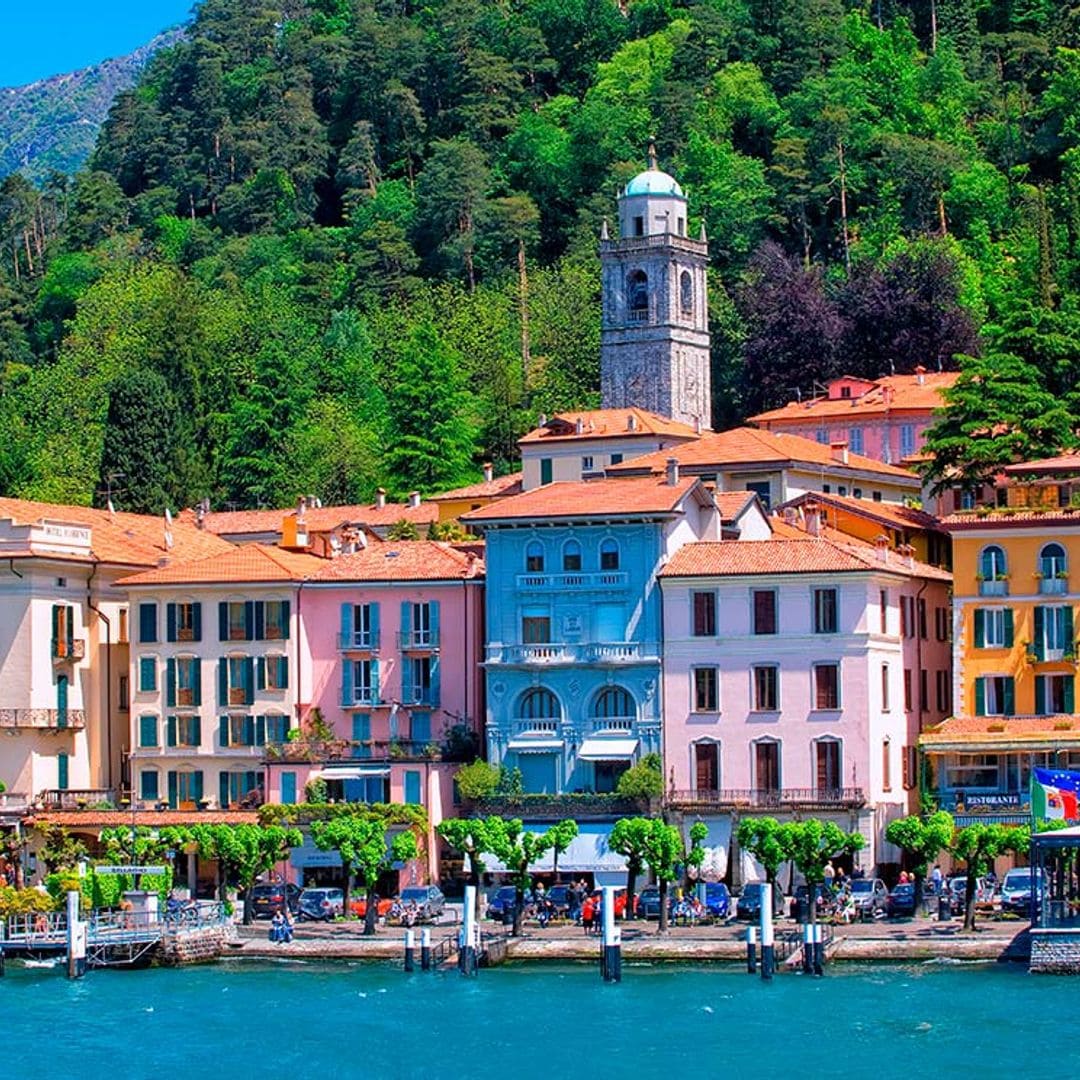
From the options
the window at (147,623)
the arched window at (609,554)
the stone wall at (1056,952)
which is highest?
the arched window at (609,554)

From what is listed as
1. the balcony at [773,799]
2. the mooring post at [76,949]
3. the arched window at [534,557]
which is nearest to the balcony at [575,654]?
the arched window at [534,557]

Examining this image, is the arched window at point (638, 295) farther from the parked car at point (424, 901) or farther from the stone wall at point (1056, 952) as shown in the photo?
the stone wall at point (1056, 952)

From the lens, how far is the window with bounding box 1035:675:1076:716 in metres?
91.7

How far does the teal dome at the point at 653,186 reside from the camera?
430ft

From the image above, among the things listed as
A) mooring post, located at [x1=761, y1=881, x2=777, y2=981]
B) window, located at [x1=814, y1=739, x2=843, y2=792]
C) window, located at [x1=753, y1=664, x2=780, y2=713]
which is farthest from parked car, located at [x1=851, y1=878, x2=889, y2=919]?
mooring post, located at [x1=761, y1=881, x2=777, y2=981]

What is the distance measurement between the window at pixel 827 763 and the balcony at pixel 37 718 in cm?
2377

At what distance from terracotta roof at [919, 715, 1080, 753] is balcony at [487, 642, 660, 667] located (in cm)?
831

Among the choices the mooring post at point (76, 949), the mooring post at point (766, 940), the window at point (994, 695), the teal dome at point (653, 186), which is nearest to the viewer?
the mooring post at point (766, 940)

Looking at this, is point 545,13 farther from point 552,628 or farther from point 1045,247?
point 552,628

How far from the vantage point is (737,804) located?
89750mm

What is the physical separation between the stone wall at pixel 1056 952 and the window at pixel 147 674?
32531 millimetres

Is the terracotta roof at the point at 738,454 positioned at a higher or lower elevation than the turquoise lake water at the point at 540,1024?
higher

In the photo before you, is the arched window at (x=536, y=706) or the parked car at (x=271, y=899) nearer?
the parked car at (x=271, y=899)

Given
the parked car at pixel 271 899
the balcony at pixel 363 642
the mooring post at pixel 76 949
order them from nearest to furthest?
1. the mooring post at pixel 76 949
2. the parked car at pixel 271 899
3. the balcony at pixel 363 642
